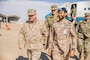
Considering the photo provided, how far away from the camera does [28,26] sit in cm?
463

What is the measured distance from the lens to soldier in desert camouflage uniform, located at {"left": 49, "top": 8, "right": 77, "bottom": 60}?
4.25 metres

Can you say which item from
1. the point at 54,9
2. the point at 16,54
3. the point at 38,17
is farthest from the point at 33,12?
the point at 16,54

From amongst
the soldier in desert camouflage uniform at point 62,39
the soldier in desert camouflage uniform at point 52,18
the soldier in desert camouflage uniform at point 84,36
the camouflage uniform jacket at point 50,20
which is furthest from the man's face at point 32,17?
the soldier in desert camouflage uniform at point 84,36

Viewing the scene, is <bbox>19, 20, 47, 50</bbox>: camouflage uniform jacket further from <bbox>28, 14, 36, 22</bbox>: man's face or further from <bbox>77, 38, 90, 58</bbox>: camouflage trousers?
<bbox>77, 38, 90, 58</bbox>: camouflage trousers

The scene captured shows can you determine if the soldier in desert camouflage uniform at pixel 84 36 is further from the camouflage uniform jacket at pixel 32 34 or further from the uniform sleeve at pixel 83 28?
the camouflage uniform jacket at pixel 32 34

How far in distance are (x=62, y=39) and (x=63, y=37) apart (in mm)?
26

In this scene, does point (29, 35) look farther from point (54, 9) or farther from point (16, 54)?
point (16, 54)

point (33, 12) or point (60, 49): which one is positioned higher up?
point (33, 12)

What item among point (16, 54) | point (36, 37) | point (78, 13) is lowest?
point (16, 54)

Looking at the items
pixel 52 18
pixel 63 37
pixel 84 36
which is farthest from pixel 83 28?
pixel 63 37

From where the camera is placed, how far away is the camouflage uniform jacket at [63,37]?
4250mm

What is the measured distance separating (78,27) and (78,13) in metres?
0.65

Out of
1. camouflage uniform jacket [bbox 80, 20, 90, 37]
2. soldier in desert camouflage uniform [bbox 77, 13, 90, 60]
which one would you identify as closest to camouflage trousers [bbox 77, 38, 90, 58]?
soldier in desert camouflage uniform [bbox 77, 13, 90, 60]

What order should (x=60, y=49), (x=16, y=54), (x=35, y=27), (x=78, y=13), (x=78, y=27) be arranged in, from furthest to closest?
(x=16, y=54), (x=78, y=27), (x=78, y=13), (x=35, y=27), (x=60, y=49)
